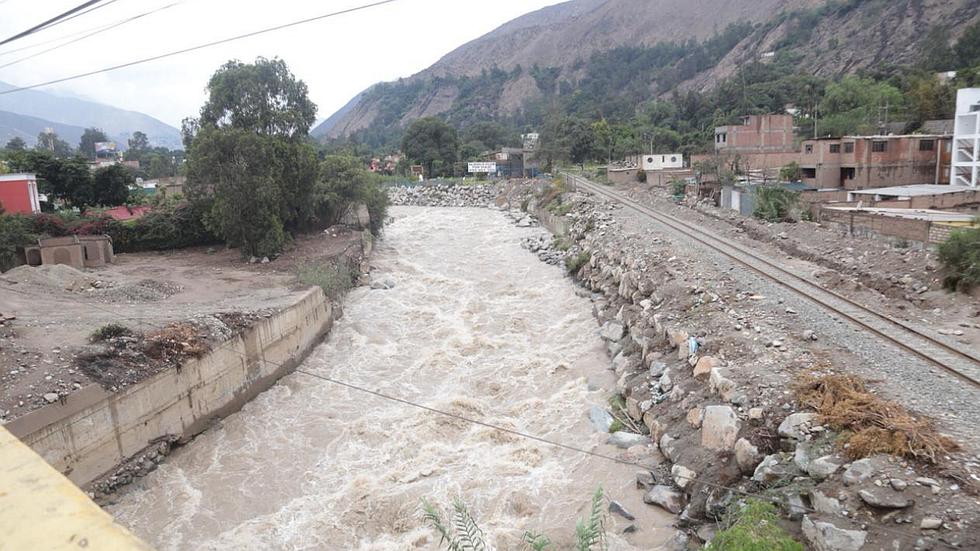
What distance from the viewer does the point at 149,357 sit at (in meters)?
11.7

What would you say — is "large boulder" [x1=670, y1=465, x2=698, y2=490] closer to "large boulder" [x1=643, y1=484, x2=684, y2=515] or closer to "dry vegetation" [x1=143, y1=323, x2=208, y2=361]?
"large boulder" [x1=643, y1=484, x2=684, y2=515]

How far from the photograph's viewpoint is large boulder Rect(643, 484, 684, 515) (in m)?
8.30

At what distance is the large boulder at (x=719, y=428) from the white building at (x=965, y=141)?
26945 mm

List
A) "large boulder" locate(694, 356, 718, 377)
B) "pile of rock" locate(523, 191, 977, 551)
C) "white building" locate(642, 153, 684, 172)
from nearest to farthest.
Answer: "pile of rock" locate(523, 191, 977, 551), "large boulder" locate(694, 356, 718, 377), "white building" locate(642, 153, 684, 172)

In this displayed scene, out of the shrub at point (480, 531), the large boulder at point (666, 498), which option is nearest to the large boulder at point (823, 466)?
the large boulder at point (666, 498)

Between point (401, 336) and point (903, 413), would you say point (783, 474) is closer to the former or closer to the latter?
point (903, 413)

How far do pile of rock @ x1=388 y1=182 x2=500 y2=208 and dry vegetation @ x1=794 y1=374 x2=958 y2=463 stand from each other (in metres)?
43.4

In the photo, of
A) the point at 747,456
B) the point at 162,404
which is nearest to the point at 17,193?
the point at 162,404

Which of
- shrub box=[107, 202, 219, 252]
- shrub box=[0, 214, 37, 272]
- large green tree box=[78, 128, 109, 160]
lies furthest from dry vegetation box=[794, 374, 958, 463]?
large green tree box=[78, 128, 109, 160]

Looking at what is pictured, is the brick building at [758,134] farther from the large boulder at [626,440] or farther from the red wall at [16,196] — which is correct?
the red wall at [16,196]

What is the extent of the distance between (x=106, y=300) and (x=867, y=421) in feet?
55.4

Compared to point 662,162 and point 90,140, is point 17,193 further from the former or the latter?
point 90,140

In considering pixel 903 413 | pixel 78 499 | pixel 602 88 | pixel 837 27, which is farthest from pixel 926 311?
pixel 602 88

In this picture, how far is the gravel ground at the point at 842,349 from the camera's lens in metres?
7.65
